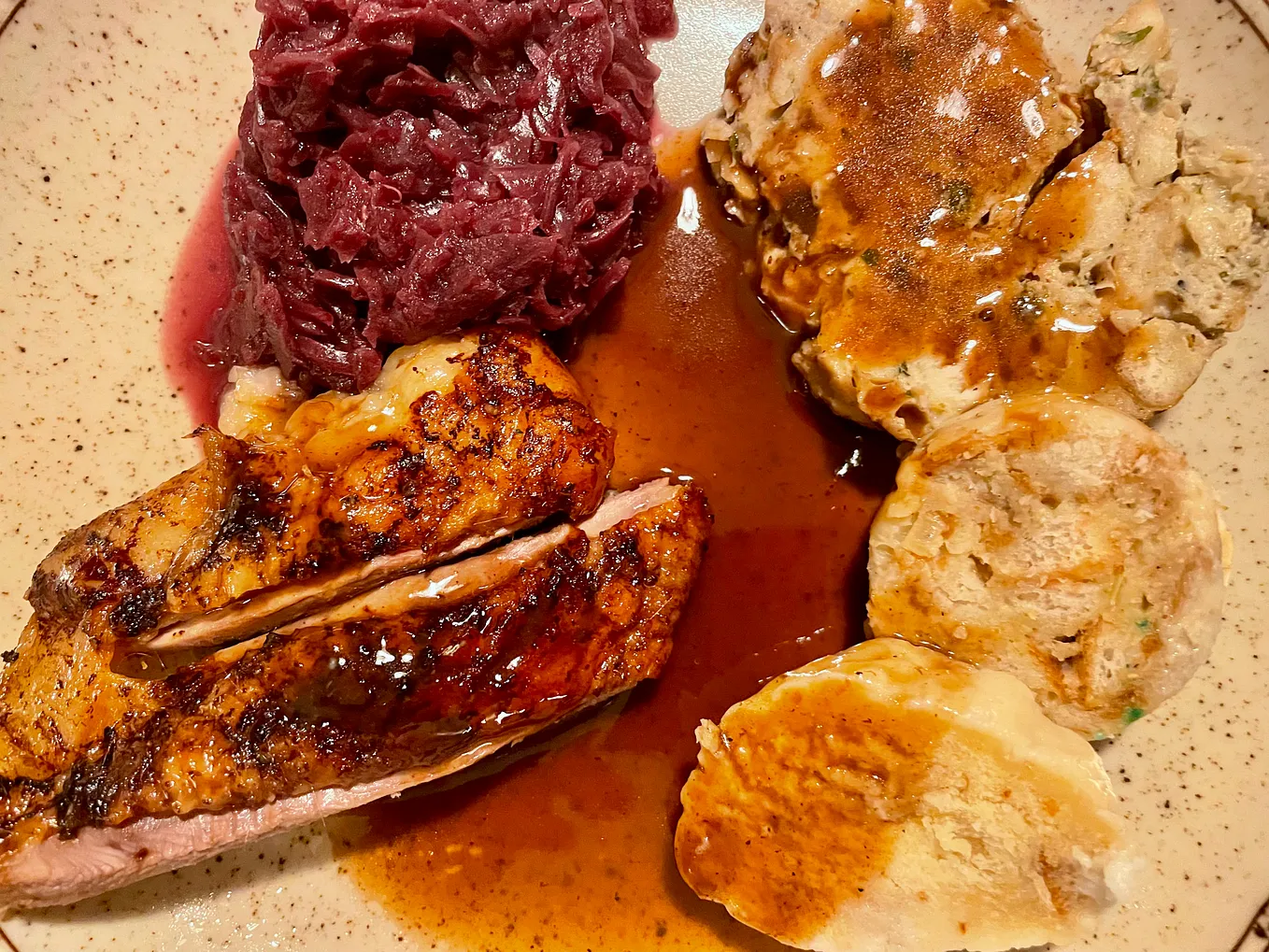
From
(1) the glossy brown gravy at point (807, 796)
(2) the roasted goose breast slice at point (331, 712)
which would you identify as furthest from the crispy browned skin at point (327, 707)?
(1) the glossy brown gravy at point (807, 796)

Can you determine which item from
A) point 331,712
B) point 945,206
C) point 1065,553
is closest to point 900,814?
point 1065,553

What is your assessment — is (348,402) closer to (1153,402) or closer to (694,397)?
(694,397)

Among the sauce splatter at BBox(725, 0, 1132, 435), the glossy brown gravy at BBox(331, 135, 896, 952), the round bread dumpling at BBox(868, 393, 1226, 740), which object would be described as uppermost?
the sauce splatter at BBox(725, 0, 1132, 435)

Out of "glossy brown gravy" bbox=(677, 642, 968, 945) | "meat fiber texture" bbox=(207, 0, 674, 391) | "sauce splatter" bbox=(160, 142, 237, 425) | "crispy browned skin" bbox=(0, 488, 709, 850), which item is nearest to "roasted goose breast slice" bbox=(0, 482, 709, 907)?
"crispy browned skin" bbox=(0, 488, 709, 850)

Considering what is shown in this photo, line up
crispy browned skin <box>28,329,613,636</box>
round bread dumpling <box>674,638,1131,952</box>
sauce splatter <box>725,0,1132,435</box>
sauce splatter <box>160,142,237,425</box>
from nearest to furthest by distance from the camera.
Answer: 1. round bread dumpling <box>674,638,1131,952</box>
2. crispy browned skin <box>28,329,613,636</box>
3. sauce splatter <box>725,0,1132,435</box>
4. sauce splatter <box>160,142,237,425</box>

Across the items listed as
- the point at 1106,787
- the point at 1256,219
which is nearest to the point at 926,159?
the point at 1256,219

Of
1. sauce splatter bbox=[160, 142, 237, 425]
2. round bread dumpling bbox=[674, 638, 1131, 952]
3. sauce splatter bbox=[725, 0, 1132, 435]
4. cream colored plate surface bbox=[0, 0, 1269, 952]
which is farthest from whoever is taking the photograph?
sauce splatter bbox=[160, 142, 237, 425]

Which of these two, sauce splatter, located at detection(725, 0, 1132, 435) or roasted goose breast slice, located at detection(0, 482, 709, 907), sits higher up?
sauce splatter, located at detection(725, 0, 1132, 435)

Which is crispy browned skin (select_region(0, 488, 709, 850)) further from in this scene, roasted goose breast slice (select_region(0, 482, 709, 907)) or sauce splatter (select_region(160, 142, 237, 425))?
sauce splatter (select_region(160, 142, 237, 425))
